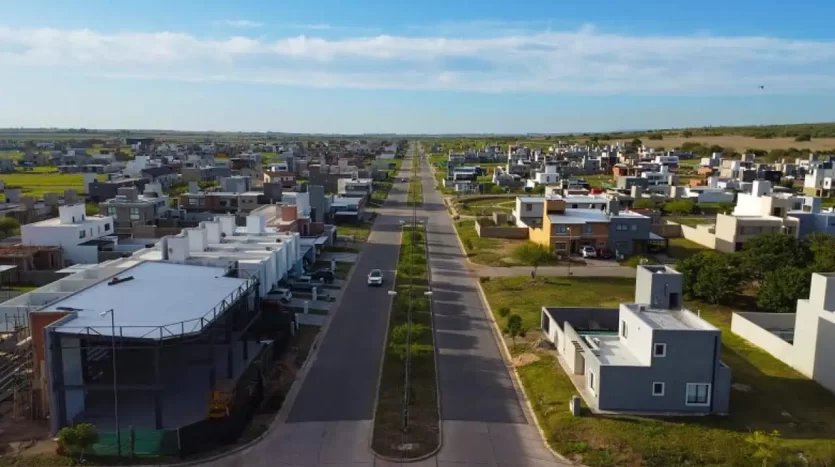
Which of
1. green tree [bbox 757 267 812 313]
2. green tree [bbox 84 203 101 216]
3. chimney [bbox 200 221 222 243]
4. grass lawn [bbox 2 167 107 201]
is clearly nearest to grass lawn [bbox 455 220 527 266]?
green tree [bbox 757 267 812 313]

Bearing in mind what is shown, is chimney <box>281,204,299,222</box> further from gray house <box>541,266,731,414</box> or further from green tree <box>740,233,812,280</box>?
green tree <box>740,233,812,280</box>

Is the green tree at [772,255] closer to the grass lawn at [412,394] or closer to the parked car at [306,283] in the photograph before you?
the grass lawn at [412,394]

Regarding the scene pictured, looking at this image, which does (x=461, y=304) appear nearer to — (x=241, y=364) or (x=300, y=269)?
(x=300, y=269)

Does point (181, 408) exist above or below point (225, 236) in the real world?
below

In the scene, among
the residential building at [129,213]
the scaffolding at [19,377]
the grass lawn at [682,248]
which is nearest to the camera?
the scaffolding at [19,377]

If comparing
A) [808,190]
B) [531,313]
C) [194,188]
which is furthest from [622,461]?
[808,190]

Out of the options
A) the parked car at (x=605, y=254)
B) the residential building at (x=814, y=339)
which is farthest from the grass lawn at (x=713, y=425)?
the parked car at (x=605, y=254)

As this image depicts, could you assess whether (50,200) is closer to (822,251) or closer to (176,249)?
(176,249)
